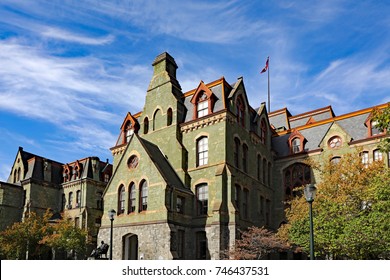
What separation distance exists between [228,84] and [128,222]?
46.8ft

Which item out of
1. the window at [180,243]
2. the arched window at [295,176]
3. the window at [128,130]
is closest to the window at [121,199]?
the window at [180,243]

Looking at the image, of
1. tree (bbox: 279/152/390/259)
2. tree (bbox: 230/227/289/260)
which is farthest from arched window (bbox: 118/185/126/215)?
tree (bbox: 279/152/390/259)

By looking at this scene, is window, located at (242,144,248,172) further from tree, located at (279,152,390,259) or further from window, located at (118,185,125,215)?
window, located at (118,185,125,215)

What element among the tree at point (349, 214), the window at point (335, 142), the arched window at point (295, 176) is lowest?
the tree at point (349, 214)

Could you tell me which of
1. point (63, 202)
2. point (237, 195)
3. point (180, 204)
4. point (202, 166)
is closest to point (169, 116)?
point (202, 166)

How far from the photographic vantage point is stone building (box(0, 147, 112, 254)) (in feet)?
158

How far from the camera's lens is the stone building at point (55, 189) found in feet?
158

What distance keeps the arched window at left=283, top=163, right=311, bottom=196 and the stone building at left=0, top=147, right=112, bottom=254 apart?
22.4 m

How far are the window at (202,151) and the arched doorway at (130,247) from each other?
7903 mm

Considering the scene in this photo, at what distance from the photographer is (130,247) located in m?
33.4

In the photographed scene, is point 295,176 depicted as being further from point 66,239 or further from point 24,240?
point 24,240

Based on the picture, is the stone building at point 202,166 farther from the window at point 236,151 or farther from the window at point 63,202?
the window at point 63,202
